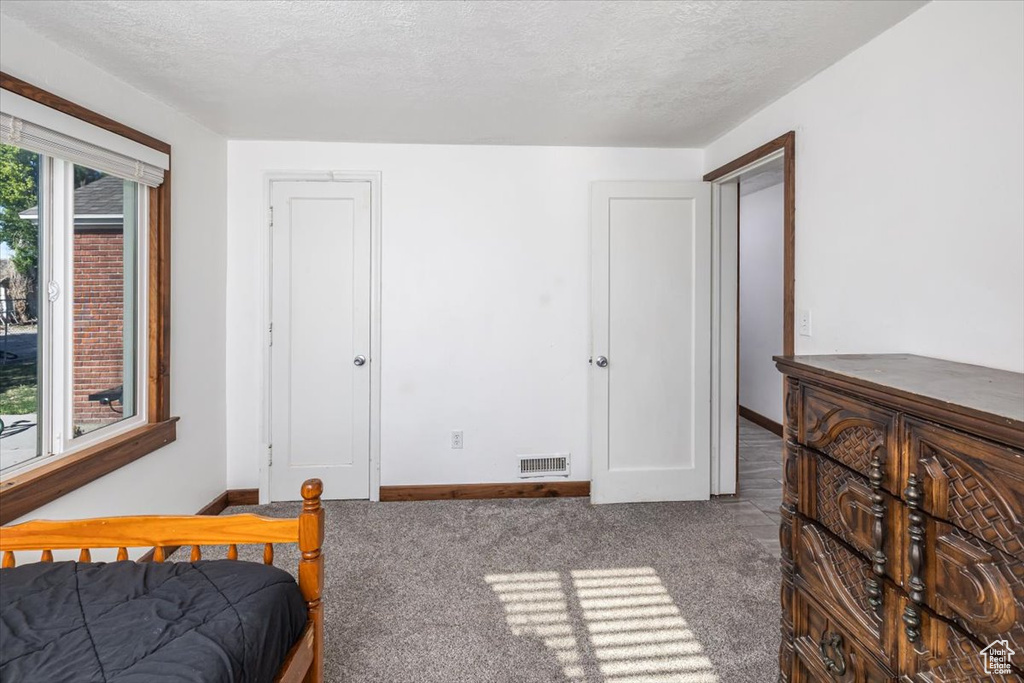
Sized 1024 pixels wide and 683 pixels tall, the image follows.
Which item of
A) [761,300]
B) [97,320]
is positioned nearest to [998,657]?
[97,320]

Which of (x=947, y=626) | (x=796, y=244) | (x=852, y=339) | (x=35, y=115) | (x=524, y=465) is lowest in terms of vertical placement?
(x=524, y=465)

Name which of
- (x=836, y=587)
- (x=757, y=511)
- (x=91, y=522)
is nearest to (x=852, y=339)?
(x=836, y=587)

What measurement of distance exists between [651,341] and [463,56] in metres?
2.14

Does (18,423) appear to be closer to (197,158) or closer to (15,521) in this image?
(15,521)

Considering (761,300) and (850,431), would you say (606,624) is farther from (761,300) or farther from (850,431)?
(761,300)

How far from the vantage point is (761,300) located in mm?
5539

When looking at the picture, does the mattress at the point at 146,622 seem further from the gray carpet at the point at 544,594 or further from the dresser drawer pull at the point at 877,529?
the dresser drawer pull at the point at 877,529

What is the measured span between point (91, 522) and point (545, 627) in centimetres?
165

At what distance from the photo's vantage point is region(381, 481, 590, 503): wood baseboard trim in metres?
3.47


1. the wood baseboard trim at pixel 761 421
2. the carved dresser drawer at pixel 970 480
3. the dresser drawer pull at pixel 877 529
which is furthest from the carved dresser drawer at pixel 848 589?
the wood baseboard trim at pixel 761 421

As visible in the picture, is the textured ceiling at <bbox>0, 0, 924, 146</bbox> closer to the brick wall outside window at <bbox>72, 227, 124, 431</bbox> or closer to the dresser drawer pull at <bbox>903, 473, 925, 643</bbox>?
the brick wall outside window at <bbox>72, 227, 124, 431</bbox>

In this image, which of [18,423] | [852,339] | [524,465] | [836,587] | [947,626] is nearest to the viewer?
[947,626]

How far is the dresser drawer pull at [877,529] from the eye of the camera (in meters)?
1.22

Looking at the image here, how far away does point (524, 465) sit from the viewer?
11.6 ft
